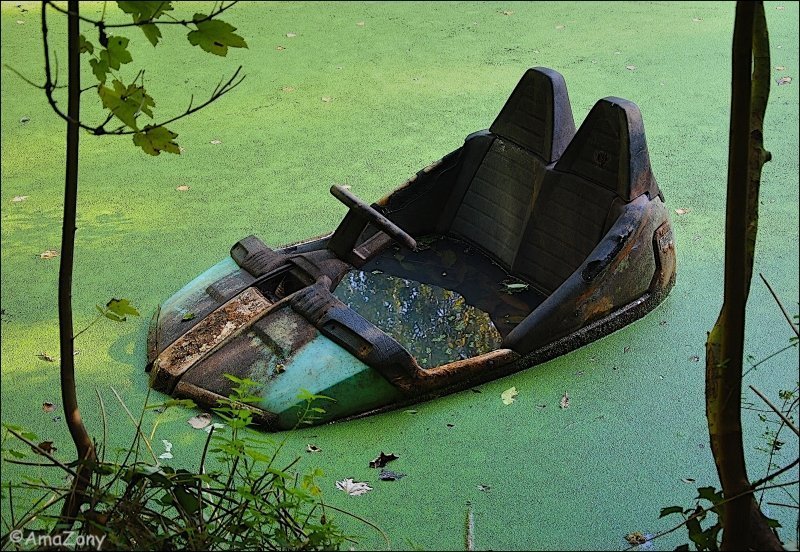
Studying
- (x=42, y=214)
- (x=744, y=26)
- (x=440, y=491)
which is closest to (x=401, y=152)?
(x=42, y=214)

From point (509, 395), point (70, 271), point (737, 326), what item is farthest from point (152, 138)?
point (509, 395)

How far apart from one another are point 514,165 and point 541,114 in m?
0.22

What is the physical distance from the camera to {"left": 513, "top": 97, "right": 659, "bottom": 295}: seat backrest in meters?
3.27

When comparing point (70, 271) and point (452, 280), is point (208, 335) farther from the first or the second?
point (70, 271)

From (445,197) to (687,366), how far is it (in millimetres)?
1174

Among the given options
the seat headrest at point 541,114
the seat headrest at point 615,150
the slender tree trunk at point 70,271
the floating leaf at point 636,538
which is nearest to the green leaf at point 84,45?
the slender tree trunk at point 70,271

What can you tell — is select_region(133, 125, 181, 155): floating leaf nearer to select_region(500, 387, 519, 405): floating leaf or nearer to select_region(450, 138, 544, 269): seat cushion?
select_region(500, 387, 519, 405): floating leaf

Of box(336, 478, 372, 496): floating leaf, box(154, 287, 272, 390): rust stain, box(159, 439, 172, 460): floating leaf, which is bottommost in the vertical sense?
box(159, 439, 172, 460): floating leaf

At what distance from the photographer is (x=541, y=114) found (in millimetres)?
3572

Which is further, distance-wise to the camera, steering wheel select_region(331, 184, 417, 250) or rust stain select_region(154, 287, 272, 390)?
steering wheel select_region(331, 184, 417, 250)

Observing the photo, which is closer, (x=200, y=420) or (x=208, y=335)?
(x=200, y=420)

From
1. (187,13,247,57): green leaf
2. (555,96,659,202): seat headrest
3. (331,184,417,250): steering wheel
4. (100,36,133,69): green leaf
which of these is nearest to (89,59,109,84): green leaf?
(100,36,133,69): green leaf

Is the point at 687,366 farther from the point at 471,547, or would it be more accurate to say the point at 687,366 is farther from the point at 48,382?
the point at 48,382

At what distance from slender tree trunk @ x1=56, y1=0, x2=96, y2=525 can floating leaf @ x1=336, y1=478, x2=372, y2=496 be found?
94 centimetres
